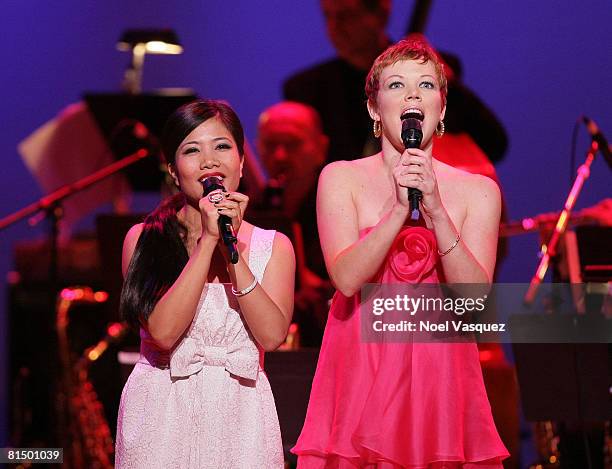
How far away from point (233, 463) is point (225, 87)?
11.1 ft

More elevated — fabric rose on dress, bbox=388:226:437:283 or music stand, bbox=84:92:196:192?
music stand, bbox=84:92:196:192

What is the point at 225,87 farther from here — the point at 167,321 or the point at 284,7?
the point at 167,321

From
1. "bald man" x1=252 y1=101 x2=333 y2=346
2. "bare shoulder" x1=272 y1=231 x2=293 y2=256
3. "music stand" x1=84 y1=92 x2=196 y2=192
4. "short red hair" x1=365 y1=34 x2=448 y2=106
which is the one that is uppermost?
"music stand" x1=84 y1=92 x2=196 y2=192

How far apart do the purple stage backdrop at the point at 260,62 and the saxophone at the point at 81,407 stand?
1020mm

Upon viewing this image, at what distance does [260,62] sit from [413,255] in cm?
327

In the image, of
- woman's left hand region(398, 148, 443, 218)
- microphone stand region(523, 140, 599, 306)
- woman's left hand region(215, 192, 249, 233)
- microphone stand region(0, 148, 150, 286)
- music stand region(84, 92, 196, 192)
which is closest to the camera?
woman's left hand region(398, 148, 443, 218)

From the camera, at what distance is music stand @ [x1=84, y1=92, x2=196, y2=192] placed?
485cm

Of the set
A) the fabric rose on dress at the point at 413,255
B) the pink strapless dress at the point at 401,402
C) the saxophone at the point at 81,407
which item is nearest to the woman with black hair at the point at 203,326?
the pink strapless dress at the point at 401,402

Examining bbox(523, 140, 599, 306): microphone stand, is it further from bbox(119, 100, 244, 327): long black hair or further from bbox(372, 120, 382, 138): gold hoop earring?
bbox(119, 100, 244, 327): long black hair

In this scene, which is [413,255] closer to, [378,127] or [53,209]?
[378,127]

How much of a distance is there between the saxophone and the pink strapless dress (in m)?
1.91

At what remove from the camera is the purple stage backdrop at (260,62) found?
16.9 feet

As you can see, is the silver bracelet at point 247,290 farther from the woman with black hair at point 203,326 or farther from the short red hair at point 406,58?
the short red hair at point 406,58

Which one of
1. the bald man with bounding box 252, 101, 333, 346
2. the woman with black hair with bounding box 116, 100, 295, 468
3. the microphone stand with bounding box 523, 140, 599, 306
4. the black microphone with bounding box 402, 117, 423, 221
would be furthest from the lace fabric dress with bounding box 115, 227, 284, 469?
the bald man with bounding box 252, 101, 333, 346
